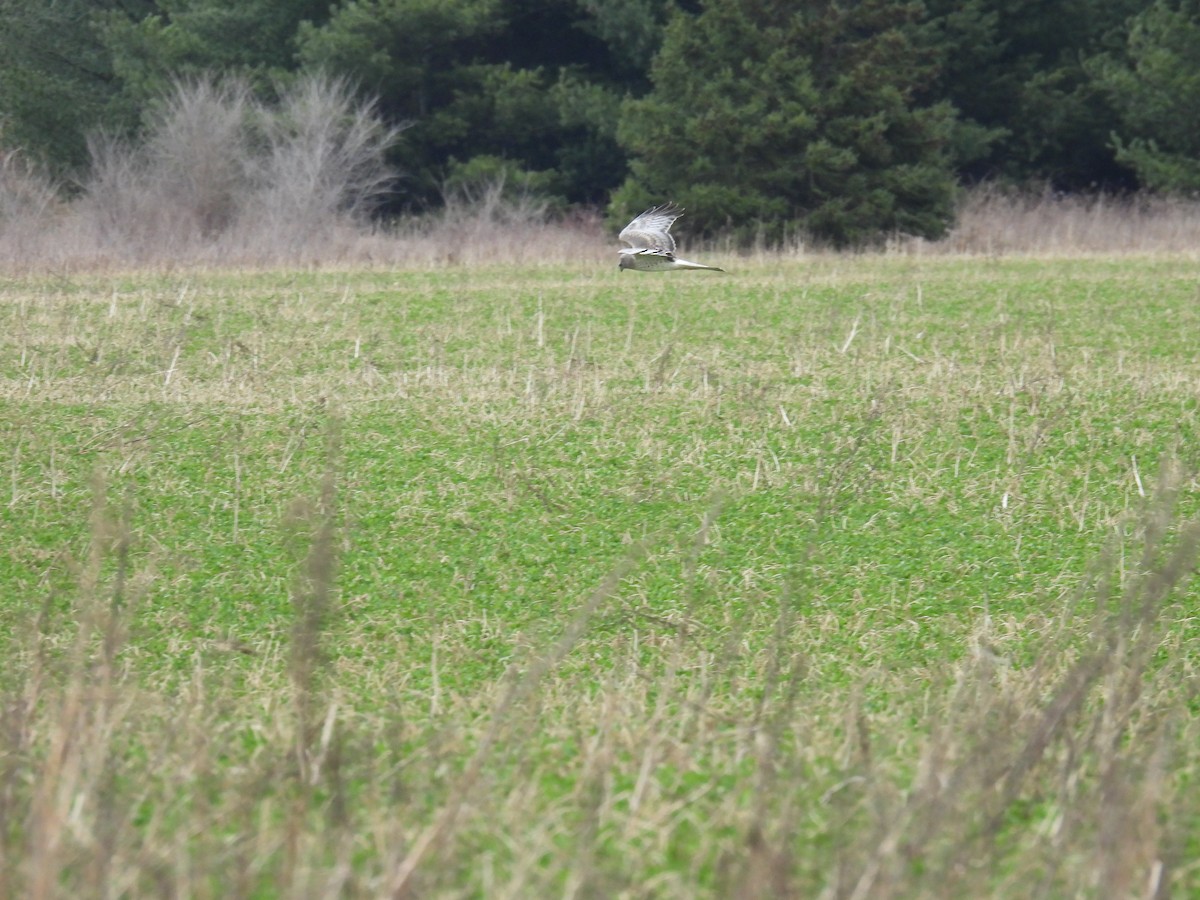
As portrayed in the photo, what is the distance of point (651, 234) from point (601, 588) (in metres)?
5.60

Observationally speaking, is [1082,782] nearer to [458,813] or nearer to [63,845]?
[458,813]

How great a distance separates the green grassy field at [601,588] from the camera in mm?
3027

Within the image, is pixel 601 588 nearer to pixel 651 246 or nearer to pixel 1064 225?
pixel 651 246

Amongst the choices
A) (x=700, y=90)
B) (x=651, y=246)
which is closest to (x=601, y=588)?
(x=651, y=246)

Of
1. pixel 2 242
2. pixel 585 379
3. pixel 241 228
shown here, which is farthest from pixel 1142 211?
pixel 585 379

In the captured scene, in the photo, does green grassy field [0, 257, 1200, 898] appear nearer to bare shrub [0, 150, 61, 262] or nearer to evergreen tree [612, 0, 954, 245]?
bare shrub [0, 150, 61, 262]

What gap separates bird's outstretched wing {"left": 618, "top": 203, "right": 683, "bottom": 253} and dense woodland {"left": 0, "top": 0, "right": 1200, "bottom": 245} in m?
13.3

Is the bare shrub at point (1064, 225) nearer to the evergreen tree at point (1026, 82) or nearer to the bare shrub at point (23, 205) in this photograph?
the evergreen tree at point (1026, 82)

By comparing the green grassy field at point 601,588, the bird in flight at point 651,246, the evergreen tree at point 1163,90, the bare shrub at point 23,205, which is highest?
the evergreen tree at point 1163,90

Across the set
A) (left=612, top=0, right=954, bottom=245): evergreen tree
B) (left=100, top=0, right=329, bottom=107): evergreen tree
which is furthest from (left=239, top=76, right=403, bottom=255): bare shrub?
(left=612, top=0, right=954, bottom=245): evergreen tree

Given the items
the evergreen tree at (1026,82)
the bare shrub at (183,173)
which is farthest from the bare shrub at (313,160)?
the evergreen tree at (1026,82)

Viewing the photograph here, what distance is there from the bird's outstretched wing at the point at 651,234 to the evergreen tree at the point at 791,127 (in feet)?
46.7

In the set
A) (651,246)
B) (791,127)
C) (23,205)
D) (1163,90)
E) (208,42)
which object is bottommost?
(651,246)

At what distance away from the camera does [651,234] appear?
9.05 metres
